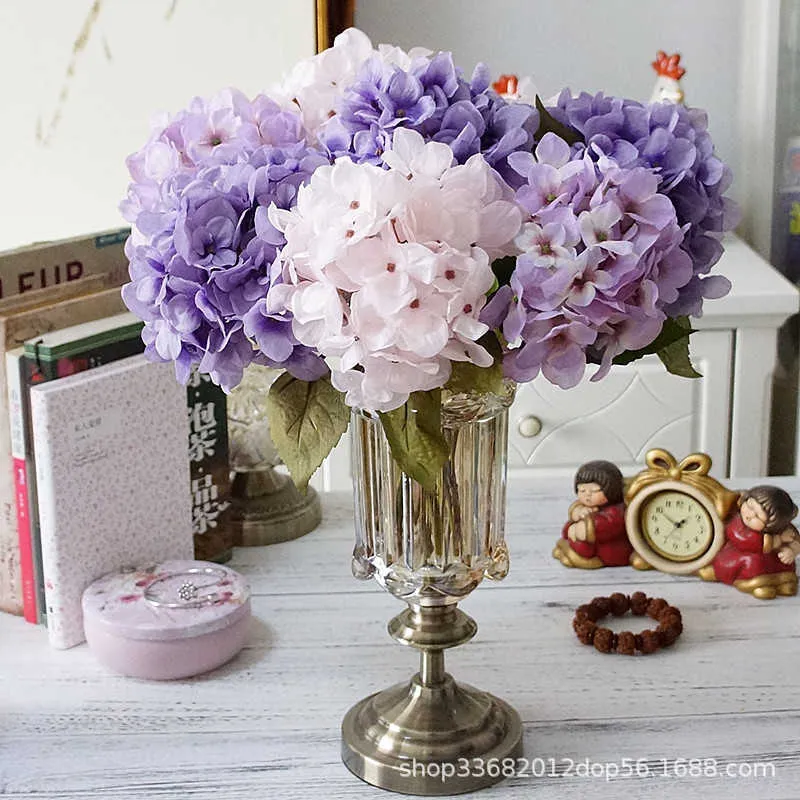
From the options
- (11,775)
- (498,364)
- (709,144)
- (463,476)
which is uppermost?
(709,144)

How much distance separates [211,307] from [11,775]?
0.41 metres

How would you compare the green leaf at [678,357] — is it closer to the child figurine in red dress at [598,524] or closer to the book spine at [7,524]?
the child figurine in red dress at [598,524]

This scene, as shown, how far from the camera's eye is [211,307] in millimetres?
744

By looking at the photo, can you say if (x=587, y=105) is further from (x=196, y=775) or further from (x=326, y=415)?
(x=196, y=775)

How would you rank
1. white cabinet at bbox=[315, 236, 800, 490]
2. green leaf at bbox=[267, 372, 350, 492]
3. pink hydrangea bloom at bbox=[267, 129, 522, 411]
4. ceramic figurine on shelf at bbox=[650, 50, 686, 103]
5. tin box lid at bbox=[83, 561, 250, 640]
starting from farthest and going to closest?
1. ceramic figurine on shelf at bbox=[650, 50, 686, 103]
2. white cabinet at bbox=[315, 236, 800, 490]
3. tin box lid at bbox=[83, 561, 250, 640]
4. green leaf at bbox=[267, 372, 350, 492]
5. pink hydrangea bloom at bbox=[267, 129, 522, 411]

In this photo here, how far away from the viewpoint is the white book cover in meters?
1.08

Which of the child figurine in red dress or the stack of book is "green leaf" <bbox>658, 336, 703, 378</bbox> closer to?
the child figurine in red dress

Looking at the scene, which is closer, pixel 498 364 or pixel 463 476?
pixel 498 364

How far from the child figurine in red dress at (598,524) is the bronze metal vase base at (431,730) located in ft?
1.00

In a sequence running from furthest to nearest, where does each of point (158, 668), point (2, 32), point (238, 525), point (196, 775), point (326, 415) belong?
1. point (2, 32)
2. point (238, 525)
3. point (158, 668)
4. point (196, 775)
5. point (326, 415)

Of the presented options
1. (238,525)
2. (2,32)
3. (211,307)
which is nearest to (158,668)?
(238,525)

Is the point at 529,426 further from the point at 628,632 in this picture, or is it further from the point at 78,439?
the point at 78,439

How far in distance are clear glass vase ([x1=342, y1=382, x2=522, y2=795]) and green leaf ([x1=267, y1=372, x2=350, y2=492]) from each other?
0.21ft

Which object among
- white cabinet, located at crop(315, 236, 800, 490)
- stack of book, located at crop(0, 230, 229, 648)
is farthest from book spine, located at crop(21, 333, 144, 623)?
white cabinet, located at crop(315, 236, 800, 490)
